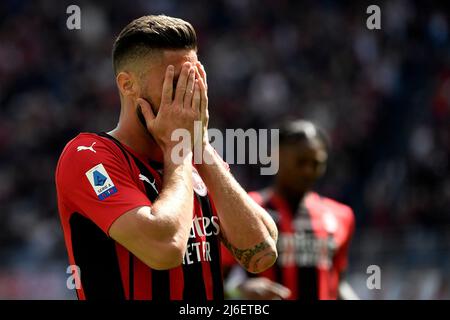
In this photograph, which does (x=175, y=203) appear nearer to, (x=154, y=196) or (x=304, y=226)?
(x=154, y=196)

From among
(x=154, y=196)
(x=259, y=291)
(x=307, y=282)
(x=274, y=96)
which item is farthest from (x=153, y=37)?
(x=274, y=96)

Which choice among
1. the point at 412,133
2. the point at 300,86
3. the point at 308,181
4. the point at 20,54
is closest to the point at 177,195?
the point at 308,181

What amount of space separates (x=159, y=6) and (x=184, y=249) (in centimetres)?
1455

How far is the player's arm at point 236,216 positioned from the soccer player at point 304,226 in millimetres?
2527

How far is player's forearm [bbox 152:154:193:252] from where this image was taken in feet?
10.1

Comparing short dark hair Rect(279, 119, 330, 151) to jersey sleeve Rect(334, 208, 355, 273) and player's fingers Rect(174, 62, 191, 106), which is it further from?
player's fingers Rect(174, 62, 191, 106)

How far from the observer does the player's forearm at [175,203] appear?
3.08m

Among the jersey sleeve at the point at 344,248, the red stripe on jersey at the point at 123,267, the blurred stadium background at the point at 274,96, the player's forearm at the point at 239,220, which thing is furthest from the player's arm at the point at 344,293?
the blurred stadium background at the point at 274,96

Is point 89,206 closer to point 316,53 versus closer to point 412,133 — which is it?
point 412,133

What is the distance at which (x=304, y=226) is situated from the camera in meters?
6.77

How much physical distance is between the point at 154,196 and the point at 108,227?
11.9 inches

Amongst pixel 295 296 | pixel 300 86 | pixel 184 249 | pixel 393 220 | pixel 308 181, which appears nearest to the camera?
pixel 184 249

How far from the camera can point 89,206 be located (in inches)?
126

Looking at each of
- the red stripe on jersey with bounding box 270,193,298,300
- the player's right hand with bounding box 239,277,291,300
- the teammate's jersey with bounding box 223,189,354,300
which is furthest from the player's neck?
the red stripe on jersey with bounding box 270,193,298,300
